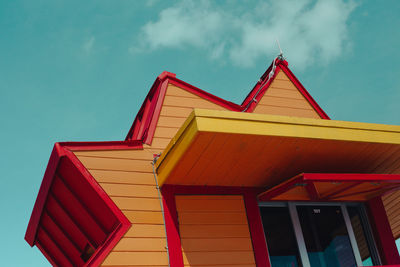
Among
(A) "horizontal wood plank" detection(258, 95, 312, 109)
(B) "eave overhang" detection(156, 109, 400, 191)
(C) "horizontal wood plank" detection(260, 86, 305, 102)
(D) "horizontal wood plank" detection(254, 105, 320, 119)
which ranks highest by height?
(C) "horizontal wood plank" detection(260, 86, 305, 102)

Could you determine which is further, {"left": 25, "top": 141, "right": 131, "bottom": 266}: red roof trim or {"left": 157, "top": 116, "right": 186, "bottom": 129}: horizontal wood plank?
{"left": 157, "top": 116, "right": 186, "bottom": 129}: horizontal wood plank

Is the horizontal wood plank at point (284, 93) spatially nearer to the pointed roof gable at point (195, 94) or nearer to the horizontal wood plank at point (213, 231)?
the pointed roof gable at point (195, 94)

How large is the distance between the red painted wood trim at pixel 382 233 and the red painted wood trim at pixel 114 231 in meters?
4.09

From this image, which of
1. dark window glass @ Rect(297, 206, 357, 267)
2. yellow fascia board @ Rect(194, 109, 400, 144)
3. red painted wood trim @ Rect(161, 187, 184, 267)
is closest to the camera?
yellow fascia board @ Rect(194, 109, 400, 144)

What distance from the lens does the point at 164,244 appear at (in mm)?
5898

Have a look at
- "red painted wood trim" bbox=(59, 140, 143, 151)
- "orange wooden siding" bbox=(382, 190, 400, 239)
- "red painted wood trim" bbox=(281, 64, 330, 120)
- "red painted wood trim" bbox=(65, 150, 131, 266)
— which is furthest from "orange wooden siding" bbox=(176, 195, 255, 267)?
"orange wooden siding" bbox=(382, 190, 400, 239)

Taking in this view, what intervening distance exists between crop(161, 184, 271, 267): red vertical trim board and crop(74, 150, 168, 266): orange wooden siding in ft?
0.36

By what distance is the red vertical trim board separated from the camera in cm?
592

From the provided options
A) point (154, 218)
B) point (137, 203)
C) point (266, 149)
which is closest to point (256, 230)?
point (266, 149)

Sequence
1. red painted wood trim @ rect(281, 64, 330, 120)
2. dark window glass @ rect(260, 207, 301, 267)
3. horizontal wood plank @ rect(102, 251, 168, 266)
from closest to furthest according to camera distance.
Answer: horizontal wood plank @ rect(102, 251, 168, 266)
dark window glass @ rect(260, 207, 301, 267)
red painted wood trim @ rect(281, 64, 330, 120)

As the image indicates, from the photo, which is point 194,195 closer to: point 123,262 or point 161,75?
point 123,262

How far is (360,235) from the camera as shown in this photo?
7406 mm

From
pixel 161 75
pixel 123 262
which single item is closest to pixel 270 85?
pixel 161 75

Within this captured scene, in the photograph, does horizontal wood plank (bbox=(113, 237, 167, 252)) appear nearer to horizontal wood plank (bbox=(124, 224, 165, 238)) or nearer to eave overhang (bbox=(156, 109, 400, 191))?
horizontal wood plank (bbox=(124, 224, 165, 238))
